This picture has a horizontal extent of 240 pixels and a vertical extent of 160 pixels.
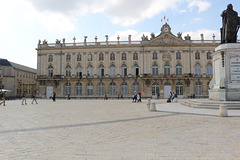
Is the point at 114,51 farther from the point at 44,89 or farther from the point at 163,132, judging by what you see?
the point at 163,132

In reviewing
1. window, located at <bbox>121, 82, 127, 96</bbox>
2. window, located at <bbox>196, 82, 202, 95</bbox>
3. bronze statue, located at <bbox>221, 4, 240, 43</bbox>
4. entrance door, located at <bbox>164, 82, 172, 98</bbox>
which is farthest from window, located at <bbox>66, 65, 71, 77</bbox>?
bronze statue, located at <bbox>221, 4, 240, 43</bbox>

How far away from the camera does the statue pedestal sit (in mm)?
13977

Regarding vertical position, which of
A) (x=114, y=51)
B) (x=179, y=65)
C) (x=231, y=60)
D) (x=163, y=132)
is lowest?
(x=163, y=132)

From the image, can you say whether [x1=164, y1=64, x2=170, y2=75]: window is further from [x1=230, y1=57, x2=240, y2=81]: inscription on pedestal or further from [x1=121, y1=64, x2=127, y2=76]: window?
[x1=230, y1=57, x2=240, y2=81]: inscription on pedestal

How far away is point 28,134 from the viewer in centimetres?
605

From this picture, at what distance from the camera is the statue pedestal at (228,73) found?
1398cm

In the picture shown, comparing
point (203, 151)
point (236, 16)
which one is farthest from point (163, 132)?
point (236, 16)

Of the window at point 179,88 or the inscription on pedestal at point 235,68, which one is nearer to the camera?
the inscription on pedestal at point 235,68

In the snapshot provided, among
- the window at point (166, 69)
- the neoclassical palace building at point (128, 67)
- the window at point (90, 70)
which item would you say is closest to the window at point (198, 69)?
the neoclassical palace building at point (128, 67)

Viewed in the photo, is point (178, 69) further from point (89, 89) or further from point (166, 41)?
point (89, 89)

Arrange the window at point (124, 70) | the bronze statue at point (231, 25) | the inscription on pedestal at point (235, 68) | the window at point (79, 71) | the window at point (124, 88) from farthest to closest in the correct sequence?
1. the window at point (79, 71)
2. the window at point (124, 70)
3. the window at point (124, 88)
4. the bronze statue at point (231, 25)
5. the inscription on pedestal at point (235, 68)

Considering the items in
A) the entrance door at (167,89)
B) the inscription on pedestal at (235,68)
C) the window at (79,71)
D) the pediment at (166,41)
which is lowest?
the entrance door at (167,89)

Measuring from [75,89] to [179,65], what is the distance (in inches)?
979

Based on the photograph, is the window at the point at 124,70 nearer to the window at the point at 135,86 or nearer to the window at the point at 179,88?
the window at the point at 135,86
